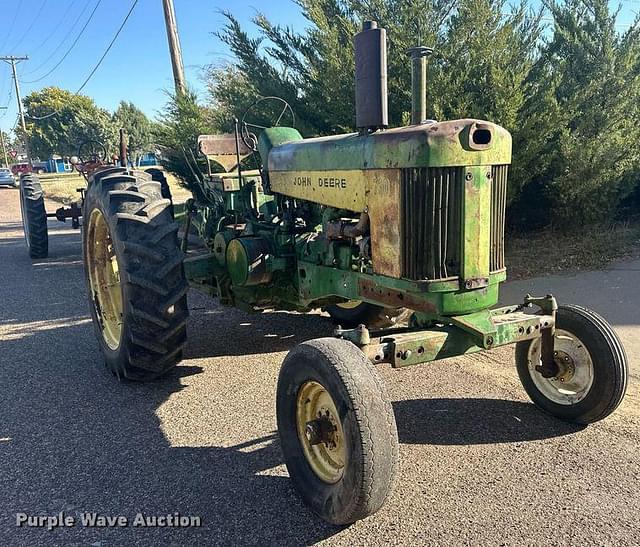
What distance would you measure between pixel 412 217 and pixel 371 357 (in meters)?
0.74

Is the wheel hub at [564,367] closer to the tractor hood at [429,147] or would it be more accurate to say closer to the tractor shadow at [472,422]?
the tractor shadow at [472,422]

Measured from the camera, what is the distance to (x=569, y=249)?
822 cm

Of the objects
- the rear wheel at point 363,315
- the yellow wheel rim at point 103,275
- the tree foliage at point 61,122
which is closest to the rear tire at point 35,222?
the yellow wheel rim at point 103,275

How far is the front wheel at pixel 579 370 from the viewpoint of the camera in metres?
3.29

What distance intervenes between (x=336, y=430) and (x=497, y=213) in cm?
146

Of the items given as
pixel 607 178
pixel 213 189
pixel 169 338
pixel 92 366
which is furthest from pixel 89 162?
pixel 607 178

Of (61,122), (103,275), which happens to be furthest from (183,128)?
(61,122)

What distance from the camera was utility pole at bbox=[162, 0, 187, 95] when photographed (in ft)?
38.2

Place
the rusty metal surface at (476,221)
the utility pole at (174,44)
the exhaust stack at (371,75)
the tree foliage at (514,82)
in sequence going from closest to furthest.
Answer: the rusty metal surface at (476,221), the exhaust stack at (371,75), the tree foliage at (514,82), the utility pole at (174,44)

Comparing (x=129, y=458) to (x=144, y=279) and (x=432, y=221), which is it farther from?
(x=432, y=221)

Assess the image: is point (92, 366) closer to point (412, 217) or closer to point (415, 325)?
point (415, 325)

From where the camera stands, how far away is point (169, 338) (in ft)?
13.3

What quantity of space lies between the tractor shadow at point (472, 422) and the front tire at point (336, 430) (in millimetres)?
787

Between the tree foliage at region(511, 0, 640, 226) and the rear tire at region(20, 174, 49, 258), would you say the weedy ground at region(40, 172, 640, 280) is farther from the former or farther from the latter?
the rear tire at region(20, 174, 49, 258)
